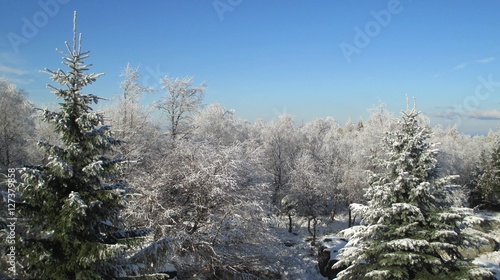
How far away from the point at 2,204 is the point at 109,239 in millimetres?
2279

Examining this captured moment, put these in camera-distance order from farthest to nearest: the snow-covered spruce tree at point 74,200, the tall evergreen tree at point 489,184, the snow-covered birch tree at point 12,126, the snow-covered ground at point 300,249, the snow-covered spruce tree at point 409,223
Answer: the tall evergreen tree at point 489,184
the snow-covered birch tree at point 12,126
the snow-covered ground at point 300,249
the snow-covered spruce tree at point 409,223
the snow-covered spruce tree at point 74,200

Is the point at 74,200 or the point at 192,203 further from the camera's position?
the point at 192,203

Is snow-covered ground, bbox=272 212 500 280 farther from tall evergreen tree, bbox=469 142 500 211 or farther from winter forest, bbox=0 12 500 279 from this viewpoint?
tall evergreen tree, bbox=469 142 500 211

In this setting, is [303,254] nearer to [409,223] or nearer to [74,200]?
[409,223]

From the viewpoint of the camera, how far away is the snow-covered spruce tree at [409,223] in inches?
363

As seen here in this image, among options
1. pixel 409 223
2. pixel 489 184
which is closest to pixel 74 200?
pixel 409 223

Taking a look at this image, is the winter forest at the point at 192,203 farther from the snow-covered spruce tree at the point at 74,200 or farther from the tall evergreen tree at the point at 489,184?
the tall evergreen tree at the point at 489,184

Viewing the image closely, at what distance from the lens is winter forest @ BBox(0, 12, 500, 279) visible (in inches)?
256

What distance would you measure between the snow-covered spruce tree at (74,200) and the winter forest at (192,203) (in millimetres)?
26

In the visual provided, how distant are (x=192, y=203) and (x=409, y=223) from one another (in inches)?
373

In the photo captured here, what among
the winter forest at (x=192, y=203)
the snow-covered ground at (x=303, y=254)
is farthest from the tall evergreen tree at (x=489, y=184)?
the snow-covered ground at (x=303, y=254)

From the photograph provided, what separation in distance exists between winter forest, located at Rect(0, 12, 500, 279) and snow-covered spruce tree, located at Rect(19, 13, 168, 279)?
0.09 feet

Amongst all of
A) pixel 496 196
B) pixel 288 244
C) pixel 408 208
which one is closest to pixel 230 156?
pixel 408 208

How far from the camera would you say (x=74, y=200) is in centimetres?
612
